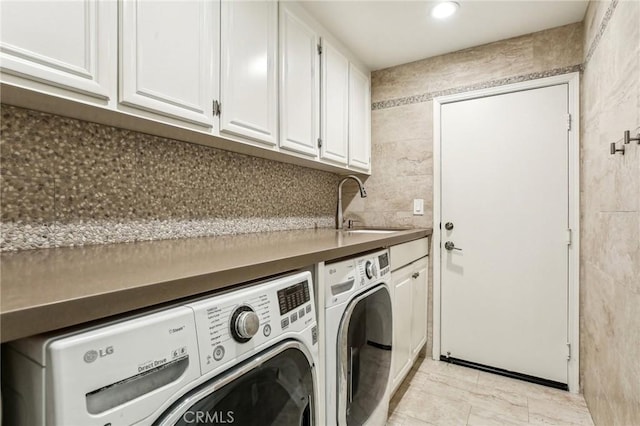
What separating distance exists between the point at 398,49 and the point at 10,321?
259 centimetres

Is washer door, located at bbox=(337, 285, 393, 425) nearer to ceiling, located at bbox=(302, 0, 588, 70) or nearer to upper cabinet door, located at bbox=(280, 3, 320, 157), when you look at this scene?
upper cabinet door, located at bbox=(280, 3, 320, 157)

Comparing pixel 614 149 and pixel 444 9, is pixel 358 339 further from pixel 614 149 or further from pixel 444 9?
pixel 444 9

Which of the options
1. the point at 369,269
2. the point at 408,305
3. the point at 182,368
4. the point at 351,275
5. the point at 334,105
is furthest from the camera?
the point at 334,105

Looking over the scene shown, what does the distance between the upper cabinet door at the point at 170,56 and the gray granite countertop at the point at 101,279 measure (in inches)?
21.0

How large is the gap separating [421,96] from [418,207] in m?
0.89

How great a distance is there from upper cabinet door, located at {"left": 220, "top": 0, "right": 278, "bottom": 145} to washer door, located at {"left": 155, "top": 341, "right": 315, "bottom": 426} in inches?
37.9

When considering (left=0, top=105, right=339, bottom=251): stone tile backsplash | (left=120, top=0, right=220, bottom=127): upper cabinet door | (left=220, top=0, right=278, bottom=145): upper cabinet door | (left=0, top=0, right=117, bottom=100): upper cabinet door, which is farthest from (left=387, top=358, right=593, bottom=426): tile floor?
(left=0, top=0, right=117, bottom=100): upper cabinet door

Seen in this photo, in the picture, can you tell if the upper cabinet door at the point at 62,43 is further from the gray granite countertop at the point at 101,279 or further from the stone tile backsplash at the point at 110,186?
the gray granite countertop at the point at 101,279

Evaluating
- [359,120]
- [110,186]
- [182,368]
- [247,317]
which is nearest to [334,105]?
[359,120]

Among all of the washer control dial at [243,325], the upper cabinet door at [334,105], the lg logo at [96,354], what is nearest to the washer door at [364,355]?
the washer control dial at [243,325]

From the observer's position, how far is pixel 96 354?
46cm

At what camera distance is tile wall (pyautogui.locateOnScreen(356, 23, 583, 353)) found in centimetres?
212

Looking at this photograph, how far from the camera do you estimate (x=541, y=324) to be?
212 centimetres

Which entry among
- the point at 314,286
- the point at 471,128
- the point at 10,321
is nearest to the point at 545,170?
the point at 471,128
